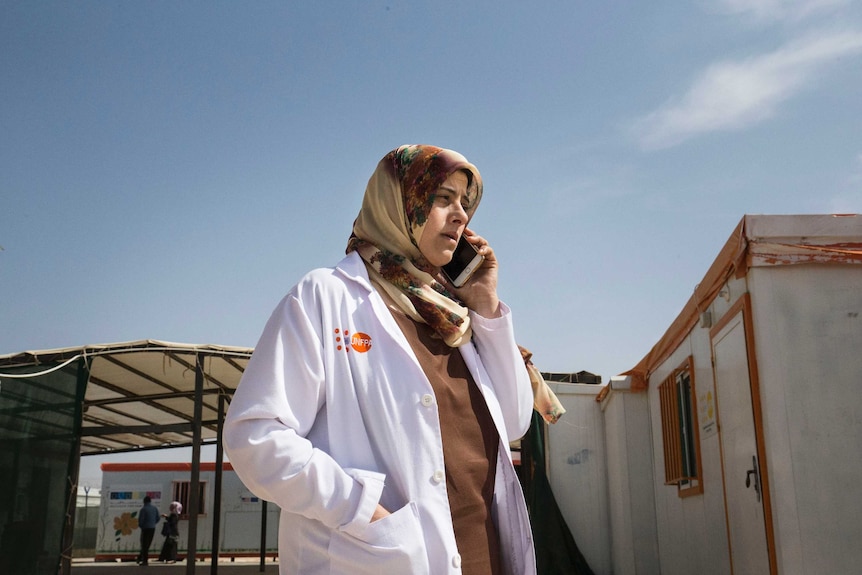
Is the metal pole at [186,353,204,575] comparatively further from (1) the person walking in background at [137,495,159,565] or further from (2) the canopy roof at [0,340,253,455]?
(1) the person walking in background at [137,495,159,565]

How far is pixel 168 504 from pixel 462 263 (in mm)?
21582

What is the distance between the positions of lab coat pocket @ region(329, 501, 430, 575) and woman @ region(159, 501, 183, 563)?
20.4m

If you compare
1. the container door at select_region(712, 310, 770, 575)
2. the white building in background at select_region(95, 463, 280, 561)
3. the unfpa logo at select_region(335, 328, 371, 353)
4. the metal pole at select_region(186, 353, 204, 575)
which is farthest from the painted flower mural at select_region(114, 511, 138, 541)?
the unfpa logo at select_region(335, 328, 371, 353)

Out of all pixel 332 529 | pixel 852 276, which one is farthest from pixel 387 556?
pixel 852 276

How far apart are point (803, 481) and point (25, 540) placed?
298 inches

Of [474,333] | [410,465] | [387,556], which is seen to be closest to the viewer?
[387,556]

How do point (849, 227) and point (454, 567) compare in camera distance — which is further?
point (849, 227)

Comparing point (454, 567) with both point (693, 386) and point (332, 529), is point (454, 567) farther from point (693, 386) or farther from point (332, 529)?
point (693, 386)

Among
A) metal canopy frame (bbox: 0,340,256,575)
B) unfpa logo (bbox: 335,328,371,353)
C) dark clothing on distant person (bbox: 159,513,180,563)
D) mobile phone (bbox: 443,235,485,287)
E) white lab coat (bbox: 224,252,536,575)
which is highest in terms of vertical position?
metal canopy frame (bbox: 0,340,256,575)

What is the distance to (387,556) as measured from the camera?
5.69 feet

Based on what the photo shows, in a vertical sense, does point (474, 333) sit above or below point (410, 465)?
above

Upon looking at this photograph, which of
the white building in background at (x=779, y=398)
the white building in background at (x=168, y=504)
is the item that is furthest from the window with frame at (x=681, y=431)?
the white building in background at (x=168, y=504)

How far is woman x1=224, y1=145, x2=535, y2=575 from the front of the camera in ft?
5.78

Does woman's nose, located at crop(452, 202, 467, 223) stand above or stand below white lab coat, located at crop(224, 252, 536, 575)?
above
